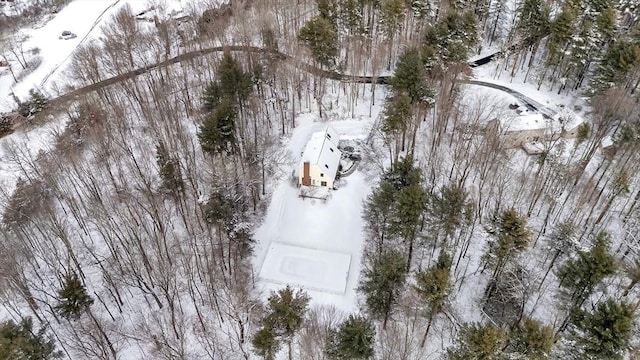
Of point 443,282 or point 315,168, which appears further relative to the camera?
point 315,168

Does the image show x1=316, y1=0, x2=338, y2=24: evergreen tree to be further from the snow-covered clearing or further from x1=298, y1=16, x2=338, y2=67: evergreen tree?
the snow-covered clearing

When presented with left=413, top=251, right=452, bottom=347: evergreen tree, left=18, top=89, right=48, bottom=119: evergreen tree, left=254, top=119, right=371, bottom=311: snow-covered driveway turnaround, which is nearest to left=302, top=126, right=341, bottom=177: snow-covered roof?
left=254, top=119, right=371, bottom=311: snow-covered driveway turnaround

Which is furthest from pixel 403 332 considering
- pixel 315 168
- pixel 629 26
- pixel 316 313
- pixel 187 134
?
pixel 629 26

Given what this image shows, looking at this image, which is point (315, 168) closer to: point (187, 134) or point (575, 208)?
point (187, 134)

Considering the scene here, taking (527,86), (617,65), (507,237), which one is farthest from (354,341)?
(527,86)

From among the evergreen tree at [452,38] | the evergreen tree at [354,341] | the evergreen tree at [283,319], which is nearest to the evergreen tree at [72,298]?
the evergreen tree at [283,319]

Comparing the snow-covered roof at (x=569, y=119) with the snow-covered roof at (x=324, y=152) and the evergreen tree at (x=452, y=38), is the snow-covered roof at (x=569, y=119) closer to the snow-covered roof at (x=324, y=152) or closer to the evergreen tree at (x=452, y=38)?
the evergreen tree at (x=452, y=38)
